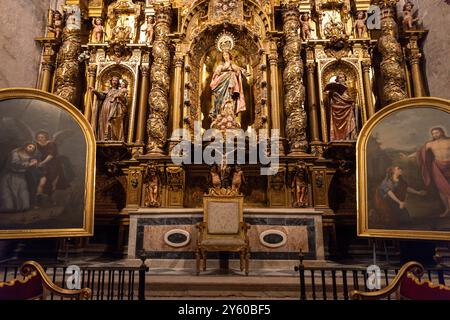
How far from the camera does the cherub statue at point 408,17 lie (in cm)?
966

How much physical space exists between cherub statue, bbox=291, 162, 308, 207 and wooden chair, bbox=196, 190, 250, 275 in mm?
1792

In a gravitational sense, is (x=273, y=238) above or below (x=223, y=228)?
below

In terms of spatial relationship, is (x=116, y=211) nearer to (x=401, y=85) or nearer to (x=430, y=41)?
(x=401, y=85)

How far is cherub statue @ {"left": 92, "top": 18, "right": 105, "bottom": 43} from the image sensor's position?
33.1ft

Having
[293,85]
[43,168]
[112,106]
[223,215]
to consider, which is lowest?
[223,215]

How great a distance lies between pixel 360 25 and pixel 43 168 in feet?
31.1

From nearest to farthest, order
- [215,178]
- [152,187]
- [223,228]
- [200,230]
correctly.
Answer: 1. [200,230]
2. [223,228]
3. [215,178]
4. [152,187]

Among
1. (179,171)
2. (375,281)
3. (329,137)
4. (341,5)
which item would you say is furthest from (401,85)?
(375,281)

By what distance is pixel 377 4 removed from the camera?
995 centimetres

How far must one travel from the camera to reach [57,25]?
33.3 ft

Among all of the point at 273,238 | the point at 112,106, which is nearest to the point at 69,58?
the point at 112,106

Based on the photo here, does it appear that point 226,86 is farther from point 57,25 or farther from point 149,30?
point 57,25

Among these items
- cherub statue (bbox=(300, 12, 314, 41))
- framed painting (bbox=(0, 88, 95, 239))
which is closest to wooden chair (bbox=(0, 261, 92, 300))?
framed painting (bbox=(0, 88, 95, 239))

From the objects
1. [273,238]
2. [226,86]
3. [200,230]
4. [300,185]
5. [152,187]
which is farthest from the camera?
[226,86]
